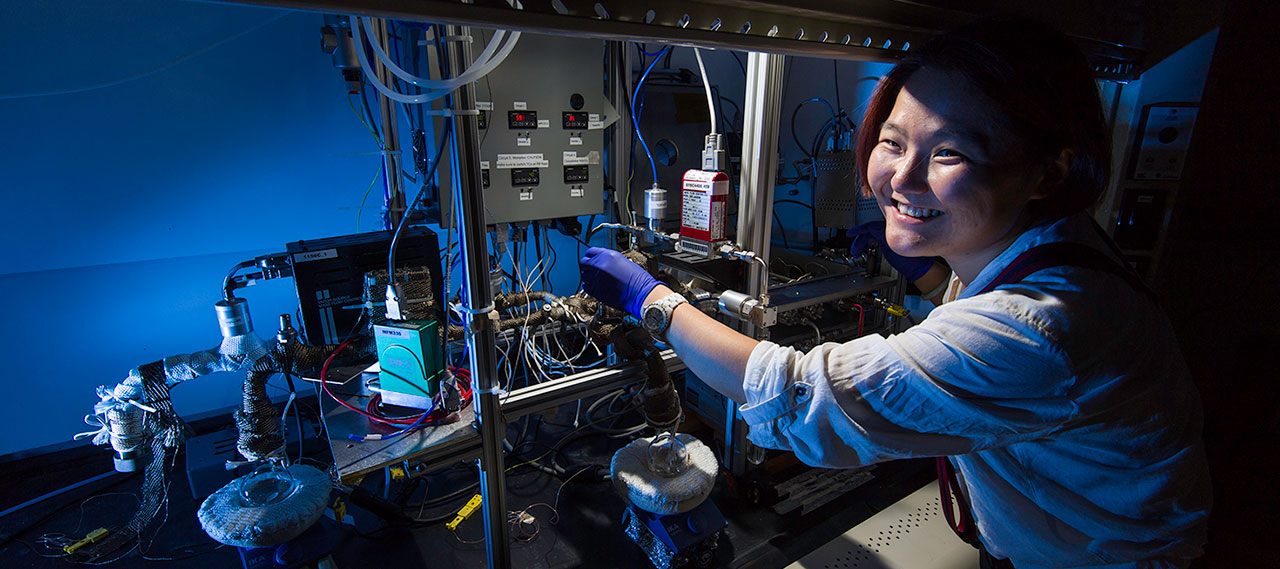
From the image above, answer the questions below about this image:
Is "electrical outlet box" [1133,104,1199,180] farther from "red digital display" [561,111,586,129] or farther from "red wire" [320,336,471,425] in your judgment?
"red wire" [320,336,471,425]

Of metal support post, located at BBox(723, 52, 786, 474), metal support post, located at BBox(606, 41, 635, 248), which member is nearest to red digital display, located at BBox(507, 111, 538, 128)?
metal support post, located at BBox(606, 41, 635, 248)

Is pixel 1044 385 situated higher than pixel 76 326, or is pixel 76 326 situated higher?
pixel 1044 385

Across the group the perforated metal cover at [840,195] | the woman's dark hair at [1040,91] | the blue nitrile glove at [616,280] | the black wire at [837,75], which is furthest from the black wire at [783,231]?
the woman's dark hair at [1040,91]

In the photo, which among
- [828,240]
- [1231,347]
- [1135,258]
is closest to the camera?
[1135,258]

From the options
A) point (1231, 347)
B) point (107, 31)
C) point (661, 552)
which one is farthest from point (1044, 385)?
point (107, 31)

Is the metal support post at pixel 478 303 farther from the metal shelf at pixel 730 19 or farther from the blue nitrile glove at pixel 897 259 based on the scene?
the blue nitrile glove at pixel 897 259

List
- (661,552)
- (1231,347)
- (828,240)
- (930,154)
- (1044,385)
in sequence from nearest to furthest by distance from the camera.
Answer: (1044,385) → (930,154) → (661,552) → (1231,347) → (828,240)

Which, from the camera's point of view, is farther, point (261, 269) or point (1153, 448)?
point (261, 269)

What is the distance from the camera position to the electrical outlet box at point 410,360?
1.20m

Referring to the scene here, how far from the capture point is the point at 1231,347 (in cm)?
195

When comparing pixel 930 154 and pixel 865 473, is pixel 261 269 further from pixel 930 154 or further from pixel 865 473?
pixel 865 473

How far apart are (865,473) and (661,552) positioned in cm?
92

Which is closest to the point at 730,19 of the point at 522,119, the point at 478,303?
the point at 478,303

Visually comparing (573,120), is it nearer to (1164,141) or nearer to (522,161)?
(522,161)
